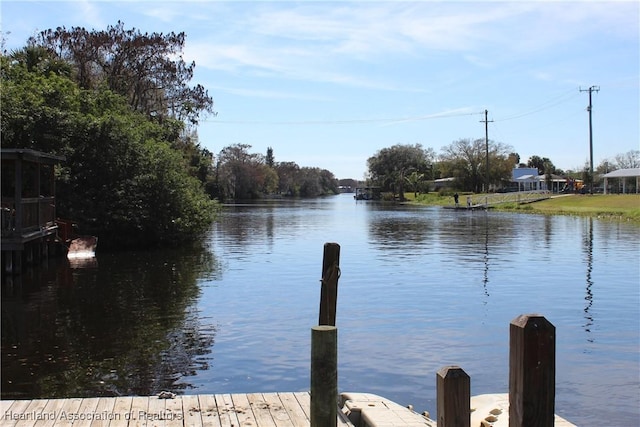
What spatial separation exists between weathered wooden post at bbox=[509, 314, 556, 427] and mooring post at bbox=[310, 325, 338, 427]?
6.68 feet

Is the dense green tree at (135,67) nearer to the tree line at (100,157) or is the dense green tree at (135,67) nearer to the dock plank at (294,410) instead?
the tree line at (100,157)

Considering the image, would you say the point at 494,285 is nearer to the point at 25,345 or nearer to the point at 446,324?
the point at 446,324

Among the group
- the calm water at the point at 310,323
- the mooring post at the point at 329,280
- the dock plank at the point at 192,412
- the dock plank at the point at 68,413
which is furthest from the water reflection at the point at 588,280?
the dock plank at the point at 68,413

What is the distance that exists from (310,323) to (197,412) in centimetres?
801

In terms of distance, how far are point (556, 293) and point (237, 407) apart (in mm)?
13606

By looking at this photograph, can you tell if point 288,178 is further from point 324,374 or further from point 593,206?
point 324,374

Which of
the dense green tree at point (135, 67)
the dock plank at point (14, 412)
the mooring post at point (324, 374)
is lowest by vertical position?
the dock plank at point (14, 412)

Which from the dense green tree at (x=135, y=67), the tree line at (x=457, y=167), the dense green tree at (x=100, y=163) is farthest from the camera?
the tree line at (x=457, y=167)

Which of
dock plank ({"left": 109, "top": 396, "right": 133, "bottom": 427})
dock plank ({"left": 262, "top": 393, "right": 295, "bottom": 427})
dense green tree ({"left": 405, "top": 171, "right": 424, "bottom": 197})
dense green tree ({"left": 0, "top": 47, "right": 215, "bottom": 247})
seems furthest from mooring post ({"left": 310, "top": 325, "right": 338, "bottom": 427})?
dense green tree ({"left": 405, "top": 171, "right": 424, "bottom": 197})

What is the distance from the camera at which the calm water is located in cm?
1005

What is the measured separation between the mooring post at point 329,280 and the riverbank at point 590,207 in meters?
47.1

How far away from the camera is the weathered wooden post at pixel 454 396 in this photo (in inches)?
167

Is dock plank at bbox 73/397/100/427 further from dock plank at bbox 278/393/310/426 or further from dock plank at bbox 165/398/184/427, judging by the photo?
dock plank at bbox 278/393/310/426

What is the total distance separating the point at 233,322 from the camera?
14641mm
